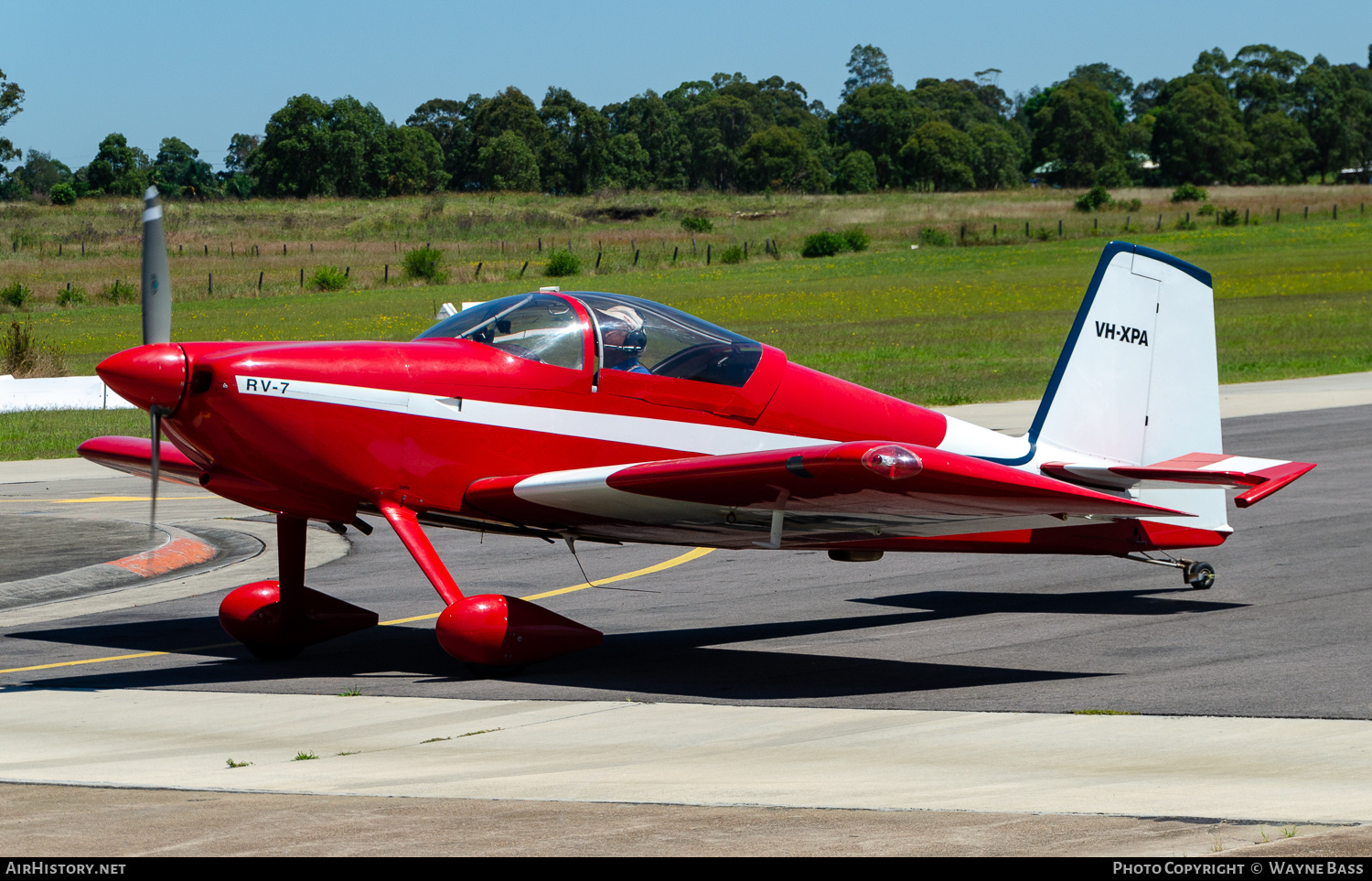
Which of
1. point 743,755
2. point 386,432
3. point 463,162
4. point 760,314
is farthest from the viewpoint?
point 463,162

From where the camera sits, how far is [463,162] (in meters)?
185

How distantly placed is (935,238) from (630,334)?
82.2 m

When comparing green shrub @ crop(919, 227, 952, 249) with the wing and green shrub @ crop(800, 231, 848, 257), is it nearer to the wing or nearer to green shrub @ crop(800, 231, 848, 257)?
green shrub @ crop(800, 231, 848, 257)

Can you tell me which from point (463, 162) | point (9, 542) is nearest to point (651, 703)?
point (9, 542)

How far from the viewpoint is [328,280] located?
223 feet

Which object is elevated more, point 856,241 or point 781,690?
point 856,241

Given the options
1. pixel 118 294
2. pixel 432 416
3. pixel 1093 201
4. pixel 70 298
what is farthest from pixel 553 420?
pixel 1093 201

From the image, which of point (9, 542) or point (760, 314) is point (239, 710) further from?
point (760, 314)

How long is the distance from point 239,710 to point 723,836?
403 cm

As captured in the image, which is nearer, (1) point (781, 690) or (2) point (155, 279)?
(1) point (781, 690)

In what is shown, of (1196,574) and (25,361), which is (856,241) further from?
(1196,574)

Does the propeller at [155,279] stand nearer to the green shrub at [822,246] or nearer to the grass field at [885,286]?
the grass field at [885,286]

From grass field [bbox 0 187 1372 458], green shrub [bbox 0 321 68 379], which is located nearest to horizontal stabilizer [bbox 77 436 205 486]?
grass field [bbox 0 187 1372 458]

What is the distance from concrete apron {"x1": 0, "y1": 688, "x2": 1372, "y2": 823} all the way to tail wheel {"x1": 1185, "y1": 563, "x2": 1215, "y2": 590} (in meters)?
4.07
